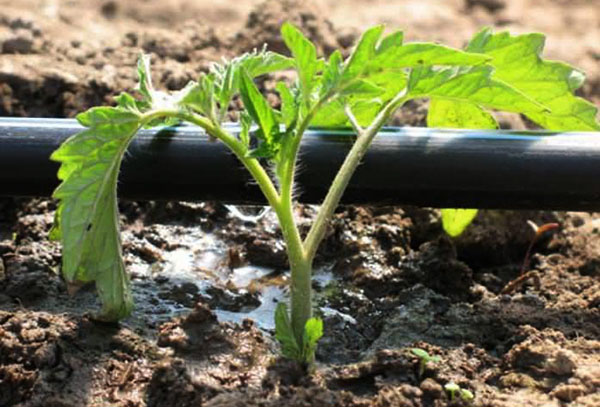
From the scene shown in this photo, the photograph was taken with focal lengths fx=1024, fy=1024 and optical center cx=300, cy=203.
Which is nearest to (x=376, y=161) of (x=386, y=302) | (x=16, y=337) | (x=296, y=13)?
(x=386, y=302)

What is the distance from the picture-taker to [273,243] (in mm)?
2213

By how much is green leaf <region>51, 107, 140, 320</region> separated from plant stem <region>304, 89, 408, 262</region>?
0.33 m

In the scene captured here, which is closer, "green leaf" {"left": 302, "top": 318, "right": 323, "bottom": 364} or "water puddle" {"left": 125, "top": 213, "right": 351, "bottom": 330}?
"green leaf" {"left": 302, "top": 318, "right": 323, "bottom": 364}

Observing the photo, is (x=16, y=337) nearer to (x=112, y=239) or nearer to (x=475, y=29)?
(x=112, y=239)

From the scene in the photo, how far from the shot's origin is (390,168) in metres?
1.96

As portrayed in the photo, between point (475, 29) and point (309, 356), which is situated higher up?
point (475, 29)

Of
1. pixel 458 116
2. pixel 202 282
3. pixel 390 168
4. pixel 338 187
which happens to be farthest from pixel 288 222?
pixel 458 116

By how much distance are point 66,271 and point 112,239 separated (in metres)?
0.11

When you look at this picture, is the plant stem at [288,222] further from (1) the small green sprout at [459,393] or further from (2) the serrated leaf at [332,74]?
(1) the small green sprout at [459,393]

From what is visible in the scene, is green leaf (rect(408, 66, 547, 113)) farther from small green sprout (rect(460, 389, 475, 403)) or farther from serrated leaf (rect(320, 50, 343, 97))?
small green sprout (rect(460, 389, 475, 403))

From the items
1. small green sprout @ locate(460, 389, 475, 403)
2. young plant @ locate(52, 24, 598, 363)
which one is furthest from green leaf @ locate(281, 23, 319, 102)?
small green sprout @ locate(460, 389, 475, 403)

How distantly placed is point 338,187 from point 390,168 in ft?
0.92

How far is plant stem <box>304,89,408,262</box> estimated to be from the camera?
66.8 inches

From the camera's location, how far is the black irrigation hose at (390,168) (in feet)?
6.36
